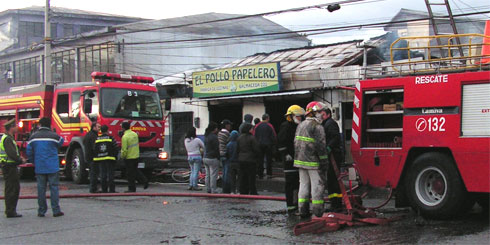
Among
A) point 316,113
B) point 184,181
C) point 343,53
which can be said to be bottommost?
point 184,181

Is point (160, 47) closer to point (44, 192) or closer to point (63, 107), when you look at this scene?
point (63, 107)

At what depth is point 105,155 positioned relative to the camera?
1289 cm

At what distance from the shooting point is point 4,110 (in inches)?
750

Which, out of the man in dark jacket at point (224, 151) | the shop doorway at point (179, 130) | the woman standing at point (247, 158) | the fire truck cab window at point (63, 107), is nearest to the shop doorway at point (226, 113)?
the shop doorway at point (179, 130)

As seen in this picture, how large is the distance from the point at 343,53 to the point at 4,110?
42.1 ft

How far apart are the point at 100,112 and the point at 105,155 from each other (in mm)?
3072

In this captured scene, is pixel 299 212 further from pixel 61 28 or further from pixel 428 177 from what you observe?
pixel 61 28

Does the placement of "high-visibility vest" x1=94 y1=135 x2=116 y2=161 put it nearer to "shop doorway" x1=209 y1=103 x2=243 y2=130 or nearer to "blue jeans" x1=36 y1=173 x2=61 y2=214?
"blue jeans" x1=36 y1=173 x2=61 y2=214

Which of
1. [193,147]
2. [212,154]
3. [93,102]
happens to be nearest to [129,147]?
[193,147]

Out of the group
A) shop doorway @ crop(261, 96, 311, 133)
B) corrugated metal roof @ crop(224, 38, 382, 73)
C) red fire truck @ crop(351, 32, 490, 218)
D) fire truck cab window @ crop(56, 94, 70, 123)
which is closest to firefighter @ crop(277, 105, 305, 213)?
red fire truck @ crop(351, 32, 490, 218)

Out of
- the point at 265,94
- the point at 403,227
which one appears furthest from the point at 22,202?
the point at 265,94

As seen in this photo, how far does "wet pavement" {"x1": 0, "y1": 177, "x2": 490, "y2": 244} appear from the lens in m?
7.23

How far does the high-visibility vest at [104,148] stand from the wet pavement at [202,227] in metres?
2.01

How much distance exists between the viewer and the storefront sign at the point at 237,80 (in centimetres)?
2232
